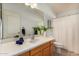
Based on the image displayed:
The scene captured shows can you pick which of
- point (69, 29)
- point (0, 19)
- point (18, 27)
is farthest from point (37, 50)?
point (0, 19)

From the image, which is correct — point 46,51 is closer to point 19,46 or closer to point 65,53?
point 65,53

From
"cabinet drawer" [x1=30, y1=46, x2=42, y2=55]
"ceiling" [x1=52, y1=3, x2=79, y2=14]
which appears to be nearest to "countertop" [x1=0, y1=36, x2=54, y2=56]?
"cabinet drawer" [x1=30, y1=46, x2=42, y2=55]

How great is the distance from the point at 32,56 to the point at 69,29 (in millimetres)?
585

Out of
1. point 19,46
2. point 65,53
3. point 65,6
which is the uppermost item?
point 65,6

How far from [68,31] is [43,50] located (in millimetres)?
418

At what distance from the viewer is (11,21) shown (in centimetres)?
143

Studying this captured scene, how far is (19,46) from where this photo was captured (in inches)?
54.4

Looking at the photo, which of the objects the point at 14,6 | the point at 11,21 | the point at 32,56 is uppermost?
the point at 14,6

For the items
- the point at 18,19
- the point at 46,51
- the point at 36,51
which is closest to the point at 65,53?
the point at 46,51

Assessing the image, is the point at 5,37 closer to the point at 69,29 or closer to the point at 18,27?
the point at 18,27

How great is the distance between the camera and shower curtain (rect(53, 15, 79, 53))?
1.44m

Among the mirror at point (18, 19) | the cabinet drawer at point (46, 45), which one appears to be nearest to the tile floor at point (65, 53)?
the cabinet drawer at point (46, 45)

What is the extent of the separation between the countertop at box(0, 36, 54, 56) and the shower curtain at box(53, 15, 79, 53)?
13cm

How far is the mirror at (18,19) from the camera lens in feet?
4.67
